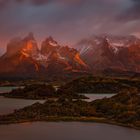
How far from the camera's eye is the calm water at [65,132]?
166 ft

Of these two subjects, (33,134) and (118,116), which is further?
(118,116)

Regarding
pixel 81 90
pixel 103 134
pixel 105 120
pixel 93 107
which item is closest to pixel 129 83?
pixel 81 90

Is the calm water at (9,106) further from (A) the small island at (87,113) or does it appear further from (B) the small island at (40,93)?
(B) the small island at (40,93)

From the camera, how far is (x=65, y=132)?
53.8m

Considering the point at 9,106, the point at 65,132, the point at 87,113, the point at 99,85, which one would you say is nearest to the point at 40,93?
the point at 9,106

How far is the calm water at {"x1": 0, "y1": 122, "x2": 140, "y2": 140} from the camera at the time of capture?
50.7 metres

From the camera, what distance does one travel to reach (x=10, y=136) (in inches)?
1992

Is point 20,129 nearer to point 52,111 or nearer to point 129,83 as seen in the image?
point 52,111

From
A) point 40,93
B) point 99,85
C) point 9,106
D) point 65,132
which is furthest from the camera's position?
point 99,85

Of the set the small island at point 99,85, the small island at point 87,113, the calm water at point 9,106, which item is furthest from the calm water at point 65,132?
the small island at point 99,85

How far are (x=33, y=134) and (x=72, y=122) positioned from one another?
36.5 feet

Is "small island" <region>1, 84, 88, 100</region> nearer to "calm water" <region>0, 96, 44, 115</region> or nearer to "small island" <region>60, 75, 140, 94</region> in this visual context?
"calm water" <region>0, 96, 44, 115</region>

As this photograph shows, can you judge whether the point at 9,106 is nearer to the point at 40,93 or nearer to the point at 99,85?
the point at 40,93

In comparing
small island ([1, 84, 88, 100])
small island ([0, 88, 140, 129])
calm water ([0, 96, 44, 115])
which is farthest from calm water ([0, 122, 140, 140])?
small island ([1, 84, 88, 100])
